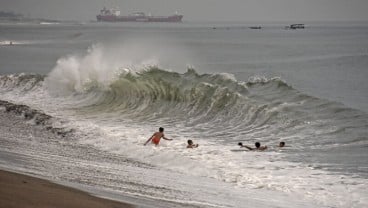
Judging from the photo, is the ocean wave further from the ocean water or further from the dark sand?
the dark sand

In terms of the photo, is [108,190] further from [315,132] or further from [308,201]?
[315,132]

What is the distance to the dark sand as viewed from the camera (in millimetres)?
8398

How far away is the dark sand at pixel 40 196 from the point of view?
8.40 m

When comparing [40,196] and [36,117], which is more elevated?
[36,117]

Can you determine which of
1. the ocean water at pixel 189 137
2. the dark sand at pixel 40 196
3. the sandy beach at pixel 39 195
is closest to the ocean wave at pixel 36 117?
the ocean water at pixel 189 137

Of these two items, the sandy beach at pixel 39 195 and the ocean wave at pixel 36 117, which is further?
the ocean wave at pixel 36 117

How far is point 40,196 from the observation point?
350 inches

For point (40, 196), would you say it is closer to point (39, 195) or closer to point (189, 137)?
point (39, 195)

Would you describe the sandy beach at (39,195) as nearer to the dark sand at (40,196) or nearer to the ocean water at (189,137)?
the dark sand at (40,196)

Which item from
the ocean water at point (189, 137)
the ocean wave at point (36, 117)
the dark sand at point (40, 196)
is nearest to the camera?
the dark sand at point (40, 196)

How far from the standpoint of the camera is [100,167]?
12234mm

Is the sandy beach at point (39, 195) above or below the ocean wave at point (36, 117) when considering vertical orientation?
below

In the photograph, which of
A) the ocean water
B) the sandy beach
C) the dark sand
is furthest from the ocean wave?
the dark sand

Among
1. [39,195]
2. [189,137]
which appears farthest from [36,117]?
[39,195]
